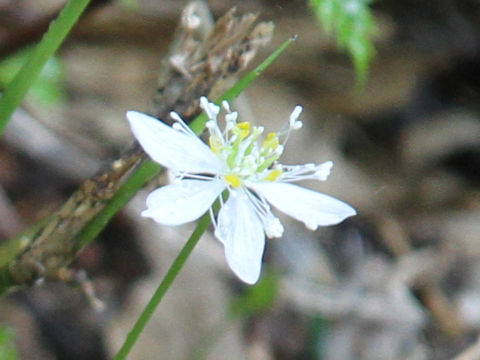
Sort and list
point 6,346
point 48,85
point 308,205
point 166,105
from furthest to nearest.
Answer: point 48,85 → point 6,346 → point 166,105 → point 308,205

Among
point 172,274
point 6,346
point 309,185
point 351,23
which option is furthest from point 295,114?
point 309,185

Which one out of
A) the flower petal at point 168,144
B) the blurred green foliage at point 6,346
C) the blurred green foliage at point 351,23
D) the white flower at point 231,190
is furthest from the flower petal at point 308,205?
the blurred green foliage at point 6,346

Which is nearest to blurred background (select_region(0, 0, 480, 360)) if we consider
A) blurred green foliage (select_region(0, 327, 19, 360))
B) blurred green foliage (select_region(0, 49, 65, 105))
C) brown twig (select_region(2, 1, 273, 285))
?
blurred green foliage (select_region(0, 49, 65, 105))

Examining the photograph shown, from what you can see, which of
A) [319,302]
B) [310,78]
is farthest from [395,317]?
[310,78]

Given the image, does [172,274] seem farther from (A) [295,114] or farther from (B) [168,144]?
(A) [295,114]

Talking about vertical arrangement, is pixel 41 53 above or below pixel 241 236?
above

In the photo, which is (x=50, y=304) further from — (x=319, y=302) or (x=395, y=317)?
(x=395, y=317)

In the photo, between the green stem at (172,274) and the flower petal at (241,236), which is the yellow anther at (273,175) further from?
the green stem at (172,274)

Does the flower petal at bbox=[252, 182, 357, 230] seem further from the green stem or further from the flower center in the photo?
the green stem
